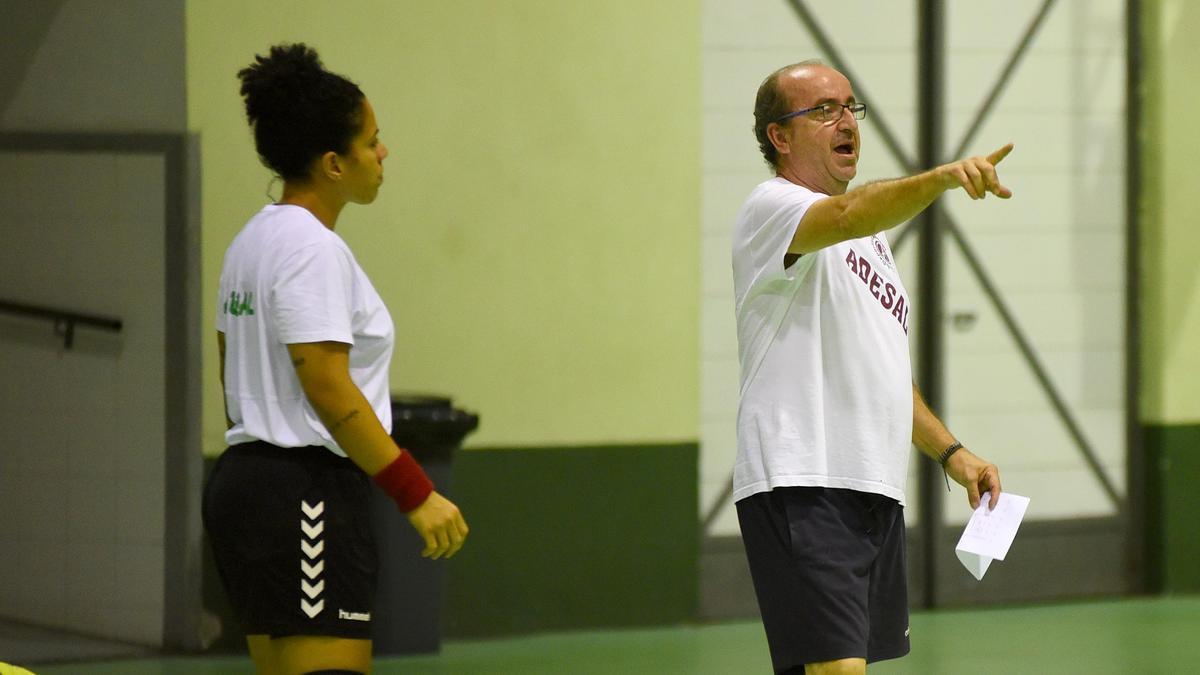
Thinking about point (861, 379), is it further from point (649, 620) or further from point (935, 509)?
point (935, 509)

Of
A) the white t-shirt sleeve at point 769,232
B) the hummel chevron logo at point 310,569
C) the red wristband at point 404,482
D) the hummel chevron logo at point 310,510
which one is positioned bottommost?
the hummel chevron logo at point 310,569

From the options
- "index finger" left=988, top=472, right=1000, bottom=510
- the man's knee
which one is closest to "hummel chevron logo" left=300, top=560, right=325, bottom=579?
the man's knee

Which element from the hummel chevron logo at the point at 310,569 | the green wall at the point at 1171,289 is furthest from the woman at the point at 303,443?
the green wall at the point at 1171,289

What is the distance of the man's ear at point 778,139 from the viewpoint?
373 centimetres

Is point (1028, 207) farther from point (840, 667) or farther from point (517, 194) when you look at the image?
point (840, 667)

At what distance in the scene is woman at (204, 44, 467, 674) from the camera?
309 centimetres

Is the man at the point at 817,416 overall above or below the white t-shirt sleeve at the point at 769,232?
below

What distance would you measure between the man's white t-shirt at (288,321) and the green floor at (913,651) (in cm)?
335

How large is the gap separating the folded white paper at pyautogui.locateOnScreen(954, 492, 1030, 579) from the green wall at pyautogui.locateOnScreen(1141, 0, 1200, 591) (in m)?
4.74

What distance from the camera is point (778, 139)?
375cm

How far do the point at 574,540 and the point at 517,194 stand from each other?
5.27 feet

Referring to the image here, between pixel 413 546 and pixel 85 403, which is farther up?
pixel 85 403

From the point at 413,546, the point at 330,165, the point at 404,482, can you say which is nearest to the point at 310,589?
the point at 404,482

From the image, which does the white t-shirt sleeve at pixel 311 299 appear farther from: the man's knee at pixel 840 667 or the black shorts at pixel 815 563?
the man's knee at pixel 840 667
